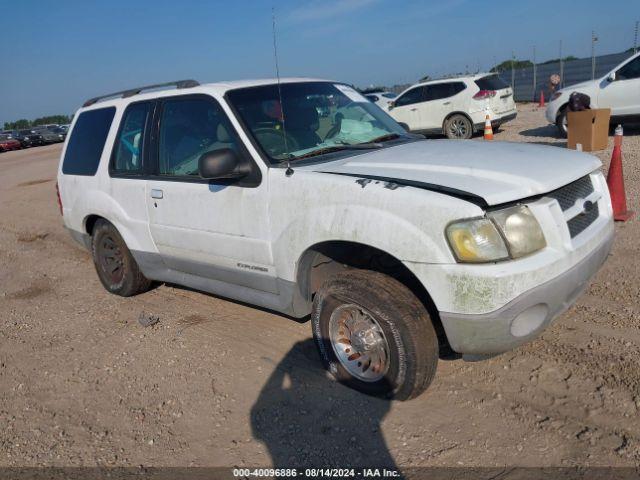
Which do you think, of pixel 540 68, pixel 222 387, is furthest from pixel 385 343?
pixel 540 68

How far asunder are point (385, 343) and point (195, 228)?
69.5 inches

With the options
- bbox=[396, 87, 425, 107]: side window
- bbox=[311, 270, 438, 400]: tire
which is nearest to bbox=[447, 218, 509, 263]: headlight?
bbox=[311, 270, 438, 400]: tire

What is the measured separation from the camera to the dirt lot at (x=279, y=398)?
9.58ft

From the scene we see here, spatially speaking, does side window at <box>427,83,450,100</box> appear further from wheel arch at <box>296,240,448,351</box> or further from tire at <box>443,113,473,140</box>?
wheel arch at <box>296,240,448,351</box>

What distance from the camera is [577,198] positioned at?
321 cm

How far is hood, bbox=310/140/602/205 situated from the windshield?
1.19 ft

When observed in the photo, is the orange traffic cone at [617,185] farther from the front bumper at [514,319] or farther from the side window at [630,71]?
the side window at [630,71]

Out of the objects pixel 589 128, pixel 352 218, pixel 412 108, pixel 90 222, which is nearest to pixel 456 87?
pixel 412 108

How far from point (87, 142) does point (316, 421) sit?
3701mm

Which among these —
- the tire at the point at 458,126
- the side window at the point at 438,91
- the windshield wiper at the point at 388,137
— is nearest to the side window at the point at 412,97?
the side window at the point at 438,91

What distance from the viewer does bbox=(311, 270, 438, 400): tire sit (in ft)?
10.0

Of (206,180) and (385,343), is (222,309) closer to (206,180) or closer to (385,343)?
(206,180)

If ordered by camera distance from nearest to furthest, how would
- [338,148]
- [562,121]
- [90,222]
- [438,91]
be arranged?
[338,148] < [90,222] < [562,121] < [438,91]

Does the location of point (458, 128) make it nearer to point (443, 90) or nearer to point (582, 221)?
point (443, 90)
